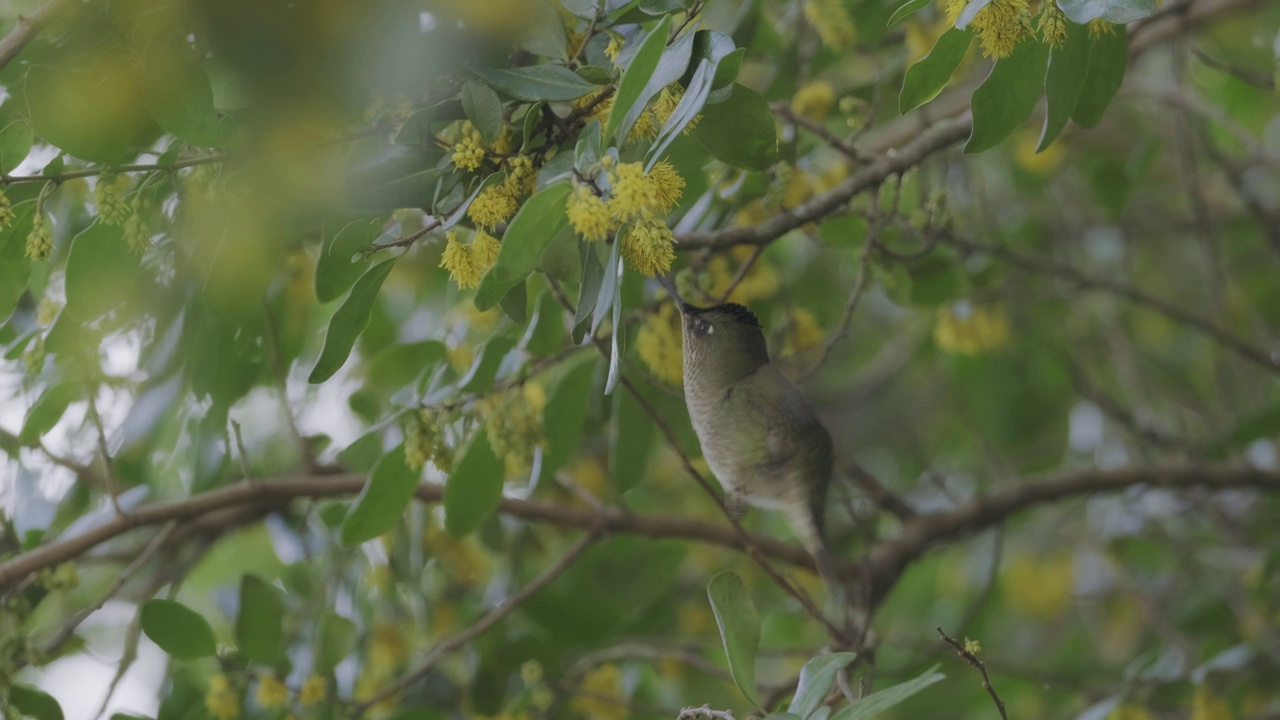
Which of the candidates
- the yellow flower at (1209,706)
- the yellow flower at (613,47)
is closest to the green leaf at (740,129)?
the yellow flower at (613,47)

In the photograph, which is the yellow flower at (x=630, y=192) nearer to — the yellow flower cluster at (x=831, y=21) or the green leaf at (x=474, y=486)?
the green leaf at (x=474, y=486)

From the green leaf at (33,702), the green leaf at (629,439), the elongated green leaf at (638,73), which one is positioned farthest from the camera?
the green leaf at (629,439)

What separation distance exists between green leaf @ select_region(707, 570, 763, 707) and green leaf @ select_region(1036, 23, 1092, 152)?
1.78 ft

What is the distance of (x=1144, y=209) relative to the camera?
3.24 m

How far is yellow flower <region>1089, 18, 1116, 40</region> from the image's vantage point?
1192mm

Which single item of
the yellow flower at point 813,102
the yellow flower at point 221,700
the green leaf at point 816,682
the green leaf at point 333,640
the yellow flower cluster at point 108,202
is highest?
the yellow flower cluster at point 108,202

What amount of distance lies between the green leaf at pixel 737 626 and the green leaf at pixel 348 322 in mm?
427

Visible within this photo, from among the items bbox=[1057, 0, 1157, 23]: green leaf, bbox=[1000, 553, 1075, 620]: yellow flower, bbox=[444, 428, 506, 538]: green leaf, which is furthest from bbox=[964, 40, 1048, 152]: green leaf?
bbox=[1000, 553, 1075, 620]: yellow flower

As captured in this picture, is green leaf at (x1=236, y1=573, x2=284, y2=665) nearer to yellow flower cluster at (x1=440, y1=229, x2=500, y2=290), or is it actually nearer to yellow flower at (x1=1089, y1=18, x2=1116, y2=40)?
yellow flower cluster at (x1=440, y1=229, x2=500, y2=290)

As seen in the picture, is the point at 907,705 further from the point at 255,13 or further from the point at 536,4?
the point at 255,13

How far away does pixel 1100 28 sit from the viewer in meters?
1.22

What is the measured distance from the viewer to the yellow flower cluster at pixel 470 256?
110 centimetres

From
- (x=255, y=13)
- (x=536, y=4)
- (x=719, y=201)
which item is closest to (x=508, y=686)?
(x=719, y=201)

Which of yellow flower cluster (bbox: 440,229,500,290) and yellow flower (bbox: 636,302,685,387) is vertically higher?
yellow flower cluster (bbox: 440,229,500,290)
